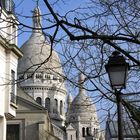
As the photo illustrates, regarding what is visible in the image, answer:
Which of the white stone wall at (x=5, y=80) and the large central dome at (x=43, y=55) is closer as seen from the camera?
the large central dome at (x=43, y=55)

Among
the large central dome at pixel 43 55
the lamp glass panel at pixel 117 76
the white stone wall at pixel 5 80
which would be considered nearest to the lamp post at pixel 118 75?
the lamp glass panel at pixel 117 76

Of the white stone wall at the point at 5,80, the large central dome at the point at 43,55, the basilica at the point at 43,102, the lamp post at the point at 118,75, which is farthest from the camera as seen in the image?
the white stone wall at the point at 5,80

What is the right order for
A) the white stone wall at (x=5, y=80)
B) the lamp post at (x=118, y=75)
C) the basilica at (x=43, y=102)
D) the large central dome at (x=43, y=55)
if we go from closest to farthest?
the lamp post at (x=118, y=75) → the large central dome at (x=43, y=55) → the basilica at (x=43, y=102) → the white stone wall at (x=5, y=80)

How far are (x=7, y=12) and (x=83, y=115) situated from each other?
8671 centimetres

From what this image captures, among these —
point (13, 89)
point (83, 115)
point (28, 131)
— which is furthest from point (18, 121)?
point (83, 115)

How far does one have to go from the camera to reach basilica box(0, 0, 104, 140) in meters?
14.8

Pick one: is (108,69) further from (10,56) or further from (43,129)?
(43,129)

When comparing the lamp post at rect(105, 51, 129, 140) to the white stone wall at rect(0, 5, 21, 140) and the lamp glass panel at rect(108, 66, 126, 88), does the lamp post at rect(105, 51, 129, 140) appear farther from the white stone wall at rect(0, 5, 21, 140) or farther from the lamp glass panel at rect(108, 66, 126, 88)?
the white stone wall at rect(0, 5, 21, 140)

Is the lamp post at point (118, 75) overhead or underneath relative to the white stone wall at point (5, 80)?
underneath

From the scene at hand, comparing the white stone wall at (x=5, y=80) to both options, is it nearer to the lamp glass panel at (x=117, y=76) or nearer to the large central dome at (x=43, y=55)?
the large central dome at (x=43, y=55)

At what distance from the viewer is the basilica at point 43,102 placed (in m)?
14.8

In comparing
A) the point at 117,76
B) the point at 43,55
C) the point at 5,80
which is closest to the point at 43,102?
the point at 5,80

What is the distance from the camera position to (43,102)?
92875mm

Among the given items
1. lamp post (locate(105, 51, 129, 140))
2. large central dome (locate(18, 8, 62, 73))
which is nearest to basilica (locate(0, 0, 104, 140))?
large central dome (locate(18, 8, 62, 73))
